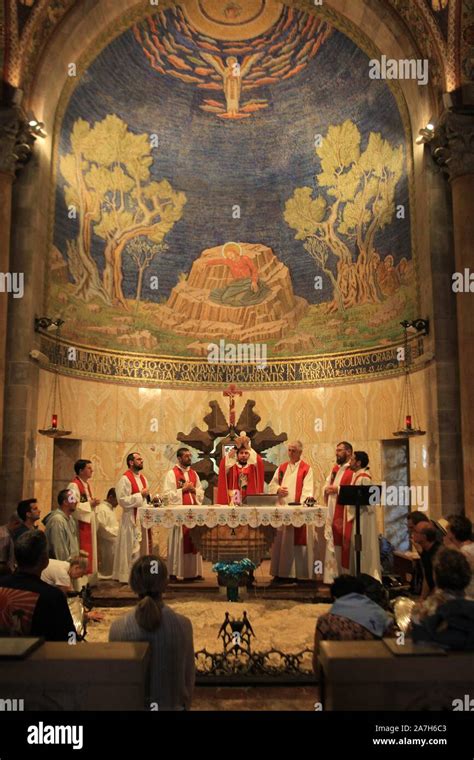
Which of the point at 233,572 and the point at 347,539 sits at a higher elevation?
the point at 347,539

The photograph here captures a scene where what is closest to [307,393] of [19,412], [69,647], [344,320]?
[344,320]

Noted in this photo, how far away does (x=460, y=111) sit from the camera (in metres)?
11.5

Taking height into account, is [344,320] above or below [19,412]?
above

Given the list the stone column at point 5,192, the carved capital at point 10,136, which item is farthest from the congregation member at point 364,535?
the carved capital at point 10,136

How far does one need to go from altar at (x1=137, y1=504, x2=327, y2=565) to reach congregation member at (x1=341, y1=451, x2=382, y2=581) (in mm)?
574

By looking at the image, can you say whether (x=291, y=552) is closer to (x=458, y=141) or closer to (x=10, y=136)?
(x=458, y=141)

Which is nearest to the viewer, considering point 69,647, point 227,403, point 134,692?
point 134,692

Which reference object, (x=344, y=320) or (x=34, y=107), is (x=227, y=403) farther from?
(x=34, y=107)

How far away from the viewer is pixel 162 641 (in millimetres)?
4043

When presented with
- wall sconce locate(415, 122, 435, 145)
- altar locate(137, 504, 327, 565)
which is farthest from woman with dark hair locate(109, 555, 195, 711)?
wall sconce locate(415, 122, 435, 145)

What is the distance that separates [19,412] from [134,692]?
887 cm

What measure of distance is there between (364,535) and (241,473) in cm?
245

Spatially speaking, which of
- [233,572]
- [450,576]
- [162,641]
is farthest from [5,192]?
[450,576]

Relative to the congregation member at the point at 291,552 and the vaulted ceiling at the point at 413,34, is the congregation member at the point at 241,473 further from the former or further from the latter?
the vaulted ceiling at the point at 413,34
